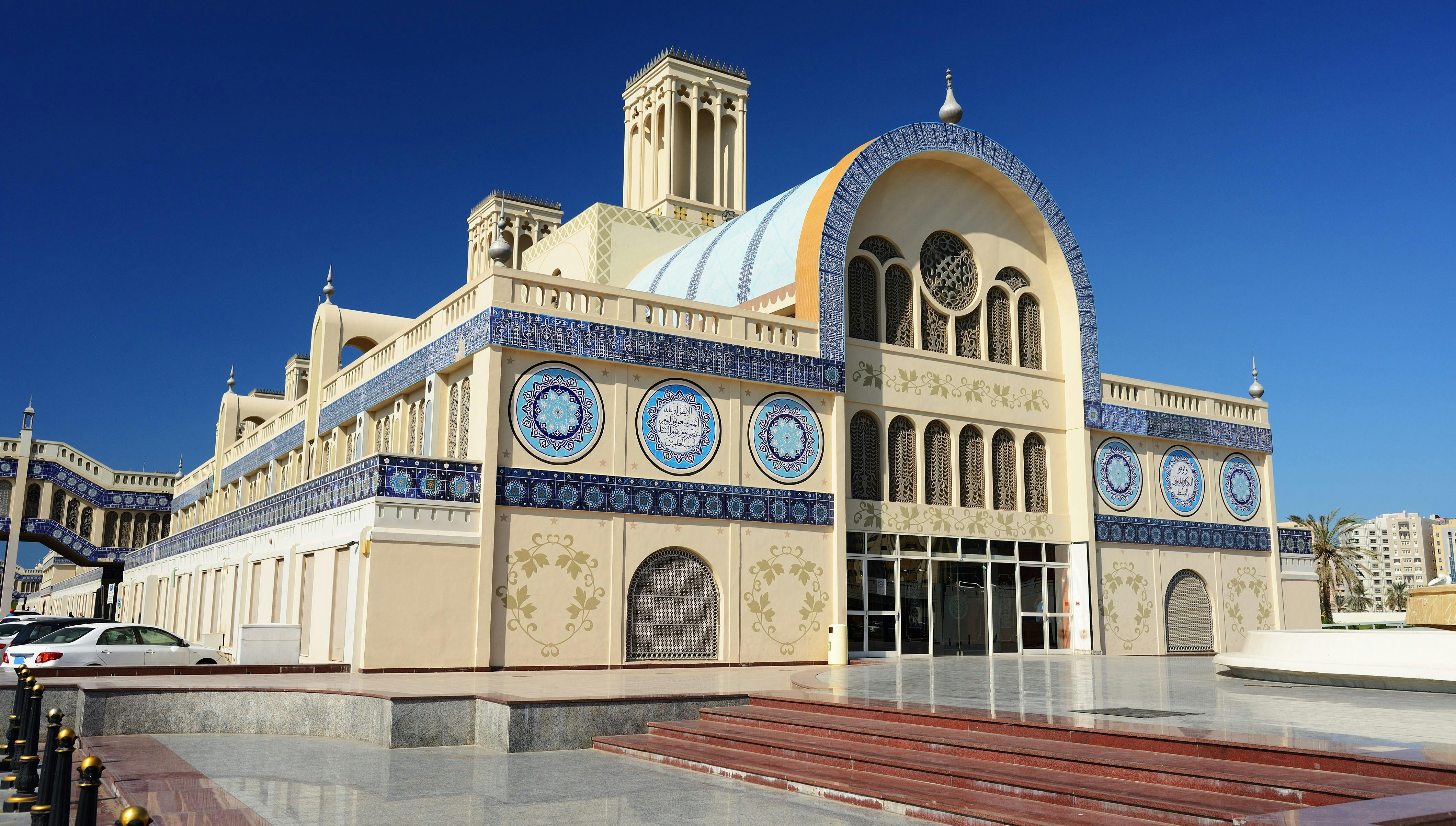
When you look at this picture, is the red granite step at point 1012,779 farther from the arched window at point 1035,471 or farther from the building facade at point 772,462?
the arched window at point 1035,471

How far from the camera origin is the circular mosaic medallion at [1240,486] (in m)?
25.4

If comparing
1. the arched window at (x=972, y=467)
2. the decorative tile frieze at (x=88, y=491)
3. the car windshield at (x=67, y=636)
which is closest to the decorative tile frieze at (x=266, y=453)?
the car windshield at (x=67, y=636)

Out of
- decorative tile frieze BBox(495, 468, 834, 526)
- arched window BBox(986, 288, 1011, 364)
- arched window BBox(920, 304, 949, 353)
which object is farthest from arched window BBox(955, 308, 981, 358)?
decorative tile frieze BBox(495, 468, 834, 526)

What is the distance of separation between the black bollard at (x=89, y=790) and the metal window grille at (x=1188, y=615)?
72.8 ft

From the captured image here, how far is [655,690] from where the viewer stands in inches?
485

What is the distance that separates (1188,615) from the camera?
78.9 ft

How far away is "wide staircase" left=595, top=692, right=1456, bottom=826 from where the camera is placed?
265 inches

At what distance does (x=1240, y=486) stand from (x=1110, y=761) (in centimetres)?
2005

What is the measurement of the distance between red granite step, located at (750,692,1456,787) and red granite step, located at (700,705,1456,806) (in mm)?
47

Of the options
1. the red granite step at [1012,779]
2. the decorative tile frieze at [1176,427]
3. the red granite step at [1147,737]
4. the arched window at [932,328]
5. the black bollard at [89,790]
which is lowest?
the red granite step at [1012,779]

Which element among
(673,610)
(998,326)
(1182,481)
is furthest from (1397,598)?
(673,610)

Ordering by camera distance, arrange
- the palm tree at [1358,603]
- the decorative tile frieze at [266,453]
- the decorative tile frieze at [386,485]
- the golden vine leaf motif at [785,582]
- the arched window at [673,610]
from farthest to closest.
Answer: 1. the palm tree at [1358,603]
2. the decorative tile frieze at [266,453]
3. the golden vine leaf motif at [785,582]
4. the arched window at [673,610]
5. the decorative tile frieze at [386,485]

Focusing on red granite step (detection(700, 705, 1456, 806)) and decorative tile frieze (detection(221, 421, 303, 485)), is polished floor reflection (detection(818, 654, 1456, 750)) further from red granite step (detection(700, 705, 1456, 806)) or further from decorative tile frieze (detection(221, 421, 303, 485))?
decorative tile frieze (detection(221, 421, 303, 485))

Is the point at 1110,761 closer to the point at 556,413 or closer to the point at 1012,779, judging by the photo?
the point at 1012,779
